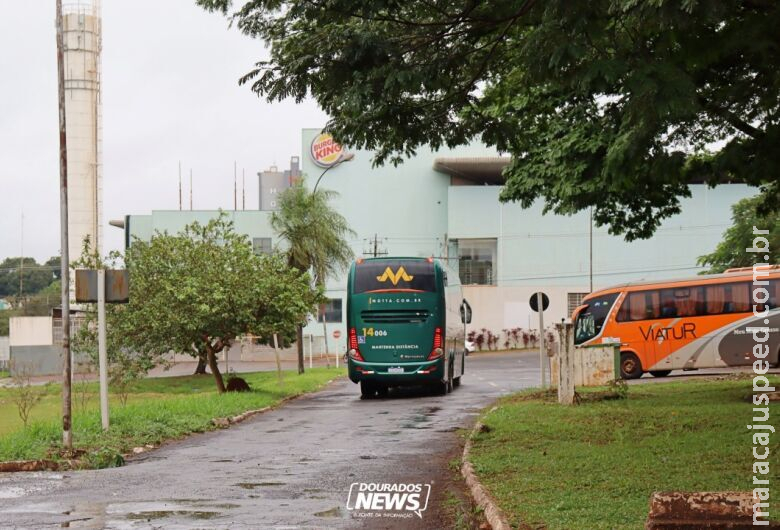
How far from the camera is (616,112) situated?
43.7 feet

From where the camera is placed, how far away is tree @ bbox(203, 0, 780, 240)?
350 inches

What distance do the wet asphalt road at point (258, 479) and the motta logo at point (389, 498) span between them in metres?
0.11

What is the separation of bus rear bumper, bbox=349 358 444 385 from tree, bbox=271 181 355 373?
18.1m

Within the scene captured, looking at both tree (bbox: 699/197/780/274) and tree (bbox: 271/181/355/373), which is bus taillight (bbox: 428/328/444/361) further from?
tree (bbox: 699/197/780/274)

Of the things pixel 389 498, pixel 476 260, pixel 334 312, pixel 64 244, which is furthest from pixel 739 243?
pixel 389 498

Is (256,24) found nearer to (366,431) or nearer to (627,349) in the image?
(366,431)

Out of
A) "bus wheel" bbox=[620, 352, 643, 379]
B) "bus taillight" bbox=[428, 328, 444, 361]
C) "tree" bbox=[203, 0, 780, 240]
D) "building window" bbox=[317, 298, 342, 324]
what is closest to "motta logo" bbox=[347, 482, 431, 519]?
"tree" bbox=[203, 0, 780, 240]

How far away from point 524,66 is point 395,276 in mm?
18592

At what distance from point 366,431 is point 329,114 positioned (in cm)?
807

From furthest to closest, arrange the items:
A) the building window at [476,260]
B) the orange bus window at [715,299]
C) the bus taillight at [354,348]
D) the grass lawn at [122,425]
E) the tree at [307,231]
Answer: the building window at [476,260]
the tree at [307,231]
the orange bus window at [715,299]
the bus taillight at [354,348]
the grass lawn at [122,425]

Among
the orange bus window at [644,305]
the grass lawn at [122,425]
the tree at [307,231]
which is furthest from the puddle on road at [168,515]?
the tree at [307,231]

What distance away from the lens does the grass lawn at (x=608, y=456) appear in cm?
878

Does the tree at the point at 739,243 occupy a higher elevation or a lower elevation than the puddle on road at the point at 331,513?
higher

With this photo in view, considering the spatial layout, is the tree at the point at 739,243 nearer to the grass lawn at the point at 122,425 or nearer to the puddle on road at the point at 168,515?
the grass lawn at the point at 122,425
